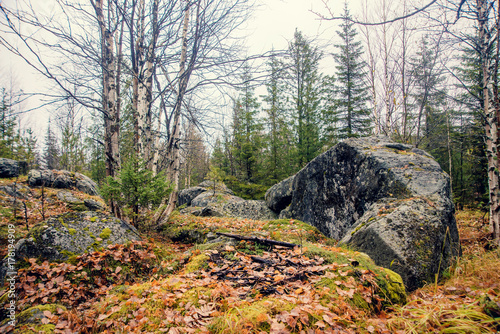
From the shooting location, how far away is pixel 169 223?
21.3 ft

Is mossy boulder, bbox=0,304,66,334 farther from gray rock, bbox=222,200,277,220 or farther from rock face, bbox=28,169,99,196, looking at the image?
gray rock, bbox=222,200,277,220

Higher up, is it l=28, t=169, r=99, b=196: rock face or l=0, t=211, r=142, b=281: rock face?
l=28, t=169, r=99, b=196: rock face

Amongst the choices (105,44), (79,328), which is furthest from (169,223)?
(105,44)

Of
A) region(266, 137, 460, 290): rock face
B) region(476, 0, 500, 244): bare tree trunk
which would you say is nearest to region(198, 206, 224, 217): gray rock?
region(266, 137, 460, 290): rock face

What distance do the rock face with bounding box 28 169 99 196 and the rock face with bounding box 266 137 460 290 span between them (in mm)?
8243

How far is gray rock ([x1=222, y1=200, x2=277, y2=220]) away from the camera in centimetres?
968

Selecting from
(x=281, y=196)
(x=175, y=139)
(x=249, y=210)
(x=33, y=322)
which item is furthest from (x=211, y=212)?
(x=33, y=322)

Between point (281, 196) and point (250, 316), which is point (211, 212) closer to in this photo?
point (281, 196)

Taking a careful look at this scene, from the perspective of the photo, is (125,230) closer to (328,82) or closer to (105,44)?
(105,44)

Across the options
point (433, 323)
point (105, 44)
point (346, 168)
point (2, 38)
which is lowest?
point (433, 323)

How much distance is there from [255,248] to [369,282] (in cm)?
167

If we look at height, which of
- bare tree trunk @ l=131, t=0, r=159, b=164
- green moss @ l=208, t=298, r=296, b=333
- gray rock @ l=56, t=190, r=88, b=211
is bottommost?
green moss @ l=208, t=298, r=296, b=333

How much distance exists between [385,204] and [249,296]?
3453 millimetres

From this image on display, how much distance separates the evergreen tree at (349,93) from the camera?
14.9 meters
